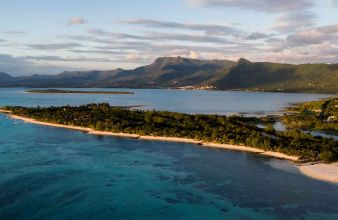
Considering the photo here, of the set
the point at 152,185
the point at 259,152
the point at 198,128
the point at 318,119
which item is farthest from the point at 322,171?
the point at 318,119

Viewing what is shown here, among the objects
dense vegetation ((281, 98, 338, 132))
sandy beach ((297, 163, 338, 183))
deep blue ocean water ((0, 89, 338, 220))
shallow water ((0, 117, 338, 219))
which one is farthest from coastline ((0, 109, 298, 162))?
dense vegetation ((281, 98, 338, 132))

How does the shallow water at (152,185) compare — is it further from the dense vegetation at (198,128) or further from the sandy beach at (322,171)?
the dense vegetation at (198,128)

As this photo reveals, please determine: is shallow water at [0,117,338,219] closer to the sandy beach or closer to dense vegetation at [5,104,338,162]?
the sandy beach

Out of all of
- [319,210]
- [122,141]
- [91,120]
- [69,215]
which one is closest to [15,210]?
[69,215]

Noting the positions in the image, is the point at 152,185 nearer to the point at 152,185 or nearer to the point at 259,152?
the point at 152,185

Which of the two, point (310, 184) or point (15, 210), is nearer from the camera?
point (15, 210)

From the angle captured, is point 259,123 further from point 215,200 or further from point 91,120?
point 215,200
